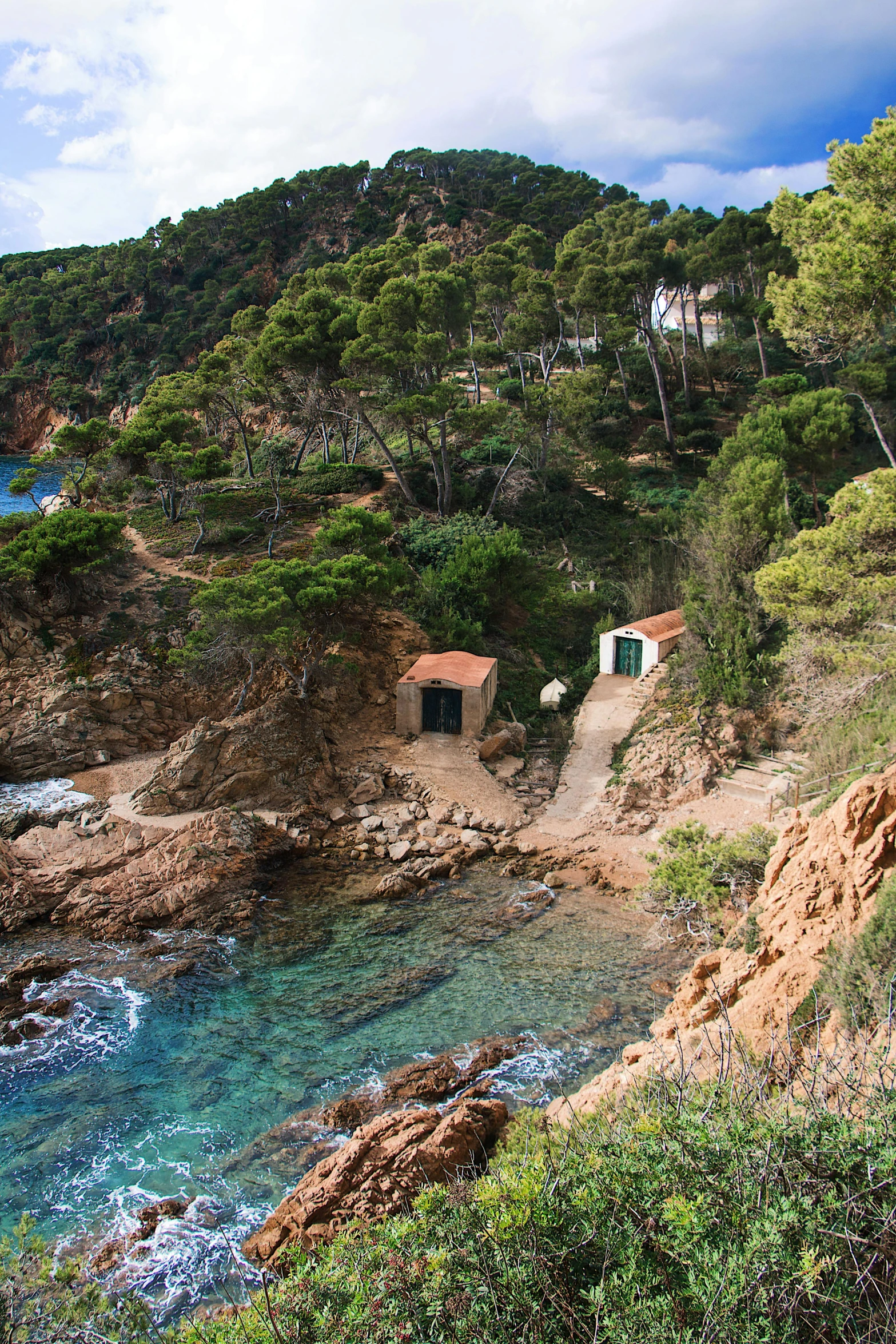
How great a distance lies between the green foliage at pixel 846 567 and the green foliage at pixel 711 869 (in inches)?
164

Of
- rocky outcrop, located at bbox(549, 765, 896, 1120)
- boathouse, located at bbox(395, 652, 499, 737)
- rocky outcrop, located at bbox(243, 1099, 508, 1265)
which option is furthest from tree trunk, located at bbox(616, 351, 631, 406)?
rocky outcrop, located at bbox(243, 1099, 508, 1265)

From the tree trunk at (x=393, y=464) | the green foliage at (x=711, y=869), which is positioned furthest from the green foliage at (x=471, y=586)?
the green foliage at (x=711, y=869)

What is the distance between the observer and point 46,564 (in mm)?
24266

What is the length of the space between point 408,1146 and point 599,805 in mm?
11955

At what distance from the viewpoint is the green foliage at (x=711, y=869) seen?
533 inches

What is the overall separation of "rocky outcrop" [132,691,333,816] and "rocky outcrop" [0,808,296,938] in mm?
1137

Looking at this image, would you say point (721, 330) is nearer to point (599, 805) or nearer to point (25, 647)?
point (599, 805)

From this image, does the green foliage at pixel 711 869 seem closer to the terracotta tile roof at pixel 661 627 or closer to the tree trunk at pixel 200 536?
the terracotta tile roof at pixel 661 627

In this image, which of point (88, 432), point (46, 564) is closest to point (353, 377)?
point (88, 432)

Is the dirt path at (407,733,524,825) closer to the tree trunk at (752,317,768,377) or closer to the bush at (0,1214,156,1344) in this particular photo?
the bush at (0,1214,156,1344)

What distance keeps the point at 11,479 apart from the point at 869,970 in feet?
216

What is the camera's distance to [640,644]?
2561 centimetres

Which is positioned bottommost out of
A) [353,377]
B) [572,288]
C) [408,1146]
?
[408,1146]

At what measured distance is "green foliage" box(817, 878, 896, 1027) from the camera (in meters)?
7.85
